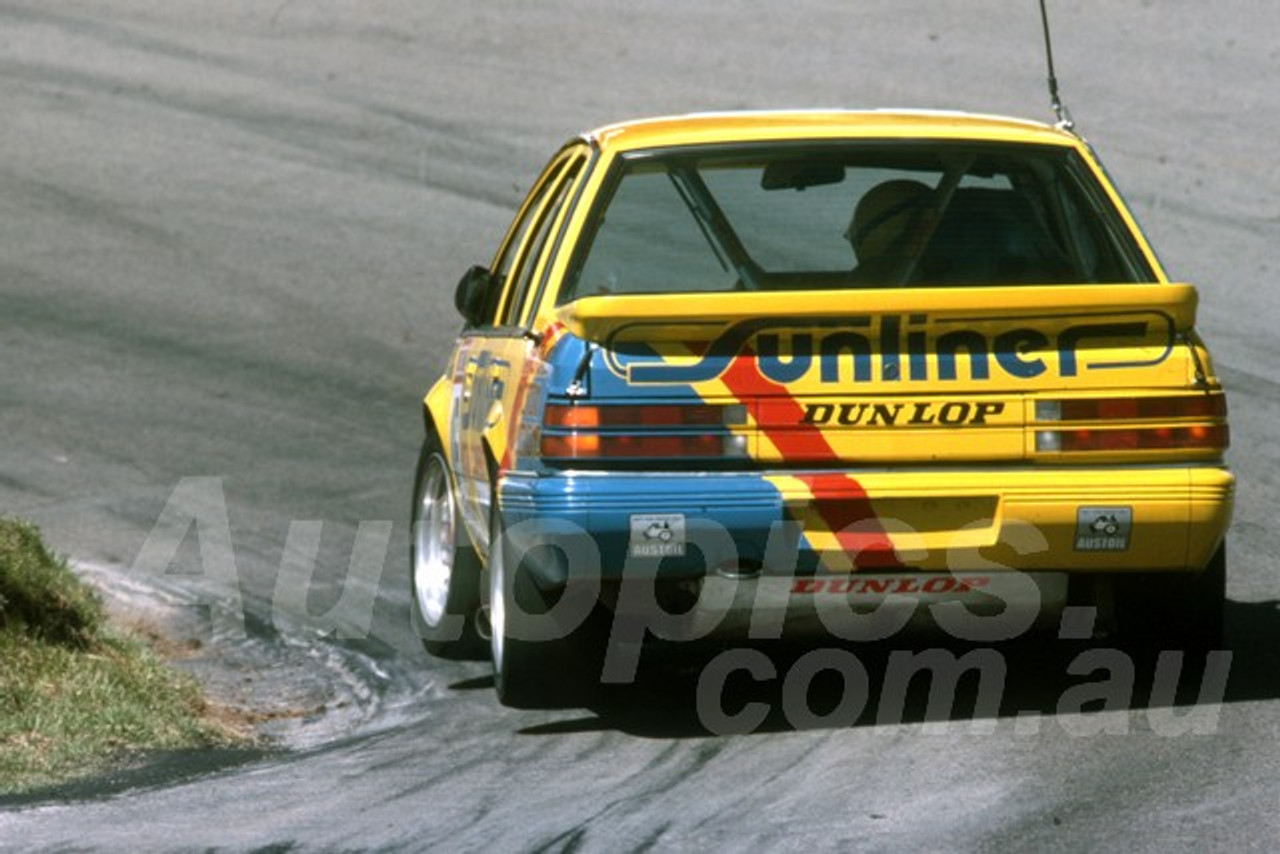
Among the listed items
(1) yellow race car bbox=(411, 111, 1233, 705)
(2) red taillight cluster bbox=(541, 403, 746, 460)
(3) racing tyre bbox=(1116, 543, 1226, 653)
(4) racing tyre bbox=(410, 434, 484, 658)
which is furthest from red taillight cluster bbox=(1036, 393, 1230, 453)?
(4) racing tyre bbox=(410, 434, 484, 658)

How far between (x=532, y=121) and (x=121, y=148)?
2647mm

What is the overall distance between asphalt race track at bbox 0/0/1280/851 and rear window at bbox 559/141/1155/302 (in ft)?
3.96

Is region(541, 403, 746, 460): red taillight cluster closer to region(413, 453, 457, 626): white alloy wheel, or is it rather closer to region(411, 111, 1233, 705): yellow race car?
region(411, 111, 1233, 705): yellow race car

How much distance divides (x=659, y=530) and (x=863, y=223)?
150 cm

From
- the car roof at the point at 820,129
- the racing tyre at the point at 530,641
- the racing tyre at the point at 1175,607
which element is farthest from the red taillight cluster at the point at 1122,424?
the racing tyre at the point at 530,641

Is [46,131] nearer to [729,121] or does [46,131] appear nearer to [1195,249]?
[1195,249]

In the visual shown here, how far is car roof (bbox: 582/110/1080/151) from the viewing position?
8.47m

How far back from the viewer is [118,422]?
13.4m

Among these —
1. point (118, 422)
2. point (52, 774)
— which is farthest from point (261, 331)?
point (52, 774)

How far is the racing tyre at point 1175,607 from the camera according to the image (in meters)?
8.09

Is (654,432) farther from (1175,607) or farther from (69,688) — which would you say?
(69,688)

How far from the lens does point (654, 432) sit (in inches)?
299

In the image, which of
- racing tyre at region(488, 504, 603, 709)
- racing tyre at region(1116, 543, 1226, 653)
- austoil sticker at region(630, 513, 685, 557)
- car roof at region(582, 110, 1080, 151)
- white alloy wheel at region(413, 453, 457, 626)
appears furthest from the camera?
white alloy wheel at region(413, 453, 457, 626)

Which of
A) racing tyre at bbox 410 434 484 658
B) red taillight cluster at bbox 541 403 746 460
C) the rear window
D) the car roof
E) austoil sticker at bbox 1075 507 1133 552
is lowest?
racing tyre at bbox 410 434 484 658
